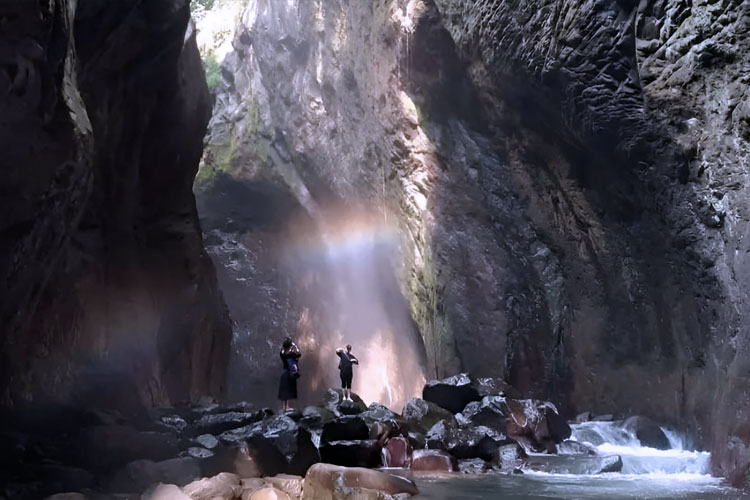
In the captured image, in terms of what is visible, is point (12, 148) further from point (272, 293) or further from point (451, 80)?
point (272, 293)

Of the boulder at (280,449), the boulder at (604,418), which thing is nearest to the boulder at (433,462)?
the boulder at (280,449)

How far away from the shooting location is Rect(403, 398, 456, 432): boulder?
9.98 m

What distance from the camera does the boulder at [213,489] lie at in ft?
17.4

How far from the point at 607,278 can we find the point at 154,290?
310 inches

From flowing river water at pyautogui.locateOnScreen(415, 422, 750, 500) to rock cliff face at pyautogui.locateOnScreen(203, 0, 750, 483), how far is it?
15.9 inches

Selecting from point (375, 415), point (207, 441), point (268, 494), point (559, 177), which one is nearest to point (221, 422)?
point (207, 441)

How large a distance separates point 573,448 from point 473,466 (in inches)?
91.7

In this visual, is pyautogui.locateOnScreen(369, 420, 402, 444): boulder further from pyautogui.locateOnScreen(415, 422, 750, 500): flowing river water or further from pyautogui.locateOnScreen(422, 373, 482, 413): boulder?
pyautogui.locateOnScreen(422, 373, 482, 413): boulder

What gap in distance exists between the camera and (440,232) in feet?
49.3

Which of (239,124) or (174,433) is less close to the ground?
(239,124)

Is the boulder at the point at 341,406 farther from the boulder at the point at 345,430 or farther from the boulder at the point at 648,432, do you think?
the boulder at the point at 648,432

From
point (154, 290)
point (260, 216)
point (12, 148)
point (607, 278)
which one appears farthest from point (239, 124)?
point (12, 148)

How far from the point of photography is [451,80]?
14055 mm

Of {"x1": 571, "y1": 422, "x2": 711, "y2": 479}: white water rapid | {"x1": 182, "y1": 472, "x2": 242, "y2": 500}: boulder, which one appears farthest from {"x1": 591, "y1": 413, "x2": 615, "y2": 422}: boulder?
{"x1": 182, "y1": 472, "x2": 242, "y2": 500}: boulder
